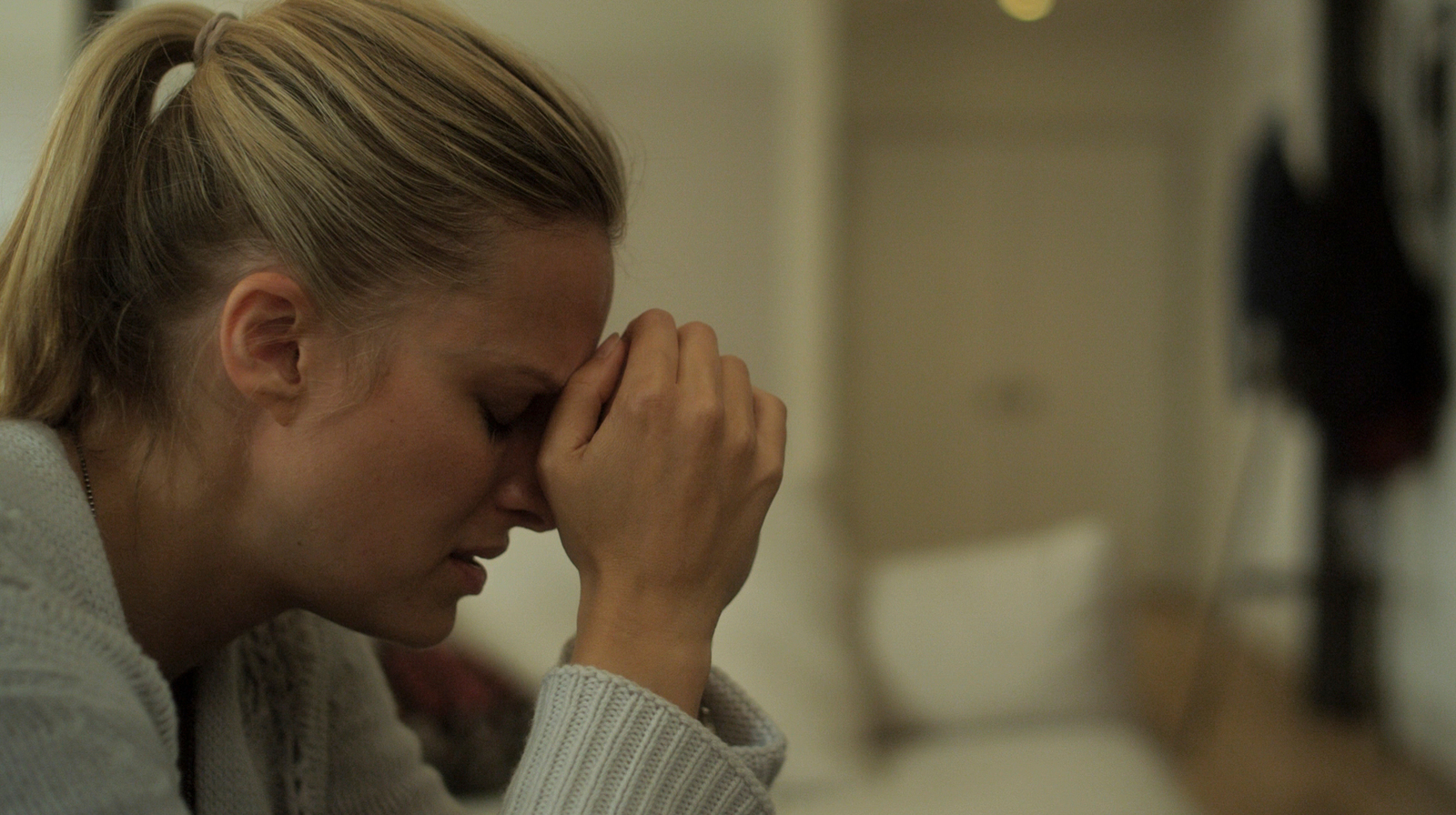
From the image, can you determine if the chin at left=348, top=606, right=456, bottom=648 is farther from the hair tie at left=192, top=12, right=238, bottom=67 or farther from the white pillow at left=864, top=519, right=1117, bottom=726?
the white pillow at left=864, top=519, right=1117, bottom=726

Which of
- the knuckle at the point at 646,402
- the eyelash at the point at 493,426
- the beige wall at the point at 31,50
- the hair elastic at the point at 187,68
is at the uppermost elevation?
the beige wall at the point at 31,50

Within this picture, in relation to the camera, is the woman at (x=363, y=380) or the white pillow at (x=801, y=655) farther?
→ the white pillow at (x=801, y=655)

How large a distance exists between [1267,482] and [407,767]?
3766mm

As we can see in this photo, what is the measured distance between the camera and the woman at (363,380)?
685 mm

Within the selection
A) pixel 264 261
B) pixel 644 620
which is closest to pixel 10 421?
pixel 264 261

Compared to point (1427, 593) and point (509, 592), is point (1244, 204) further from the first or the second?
point (509, 592)

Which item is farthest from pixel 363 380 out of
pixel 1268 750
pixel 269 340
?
pixel 1268 750

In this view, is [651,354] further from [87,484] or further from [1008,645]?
[1008,645]

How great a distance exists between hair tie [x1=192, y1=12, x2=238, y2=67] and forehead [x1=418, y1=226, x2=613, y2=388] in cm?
23

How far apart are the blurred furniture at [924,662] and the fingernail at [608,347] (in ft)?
2.65

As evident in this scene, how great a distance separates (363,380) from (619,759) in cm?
27

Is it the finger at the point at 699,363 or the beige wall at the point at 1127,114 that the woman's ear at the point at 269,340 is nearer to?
the finger at the point at 699,363

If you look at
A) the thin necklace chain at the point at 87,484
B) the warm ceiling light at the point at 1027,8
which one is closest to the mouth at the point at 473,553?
Answer: the thin necklace chain at the point at 87,484

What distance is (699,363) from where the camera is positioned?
2.67ft
